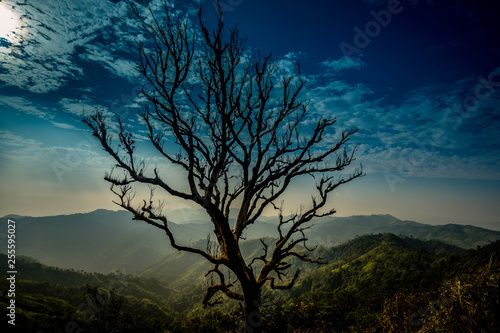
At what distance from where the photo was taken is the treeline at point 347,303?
2.19m

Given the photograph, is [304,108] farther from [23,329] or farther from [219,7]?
[23,329]

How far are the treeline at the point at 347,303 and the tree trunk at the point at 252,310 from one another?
7.12ft

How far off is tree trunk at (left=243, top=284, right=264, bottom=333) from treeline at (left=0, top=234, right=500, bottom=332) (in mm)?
2171

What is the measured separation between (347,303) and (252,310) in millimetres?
35691

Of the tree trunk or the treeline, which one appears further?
the tree trunk

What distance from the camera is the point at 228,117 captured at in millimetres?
4113

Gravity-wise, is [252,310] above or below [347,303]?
above

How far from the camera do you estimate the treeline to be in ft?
7.18

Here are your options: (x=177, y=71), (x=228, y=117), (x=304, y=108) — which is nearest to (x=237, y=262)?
(x=228, y=117)

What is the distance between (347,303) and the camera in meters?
31.2

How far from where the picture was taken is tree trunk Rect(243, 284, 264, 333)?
4.28 metres

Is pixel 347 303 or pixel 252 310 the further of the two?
pixel 347 303

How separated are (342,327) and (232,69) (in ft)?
44.9

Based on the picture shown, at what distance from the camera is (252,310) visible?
4426 millimetres
